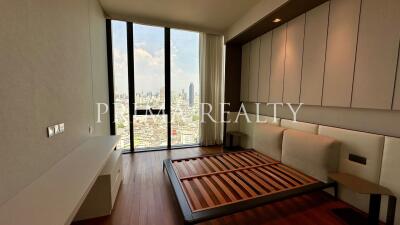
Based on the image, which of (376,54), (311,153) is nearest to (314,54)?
(376,54)

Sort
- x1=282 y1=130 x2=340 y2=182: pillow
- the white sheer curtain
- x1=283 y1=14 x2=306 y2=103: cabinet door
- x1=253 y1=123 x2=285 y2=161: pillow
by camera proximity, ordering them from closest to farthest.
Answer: x1=282 y1=130 x2=340 y2=182: pillow, x1=283 y1=14 x2=306 y2=103: cabinet door, x1=253 y1=123 x2=285 y2=161: pillow, the white sheer curtain

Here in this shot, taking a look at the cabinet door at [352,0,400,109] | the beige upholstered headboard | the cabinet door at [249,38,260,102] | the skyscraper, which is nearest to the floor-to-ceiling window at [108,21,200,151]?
the skyscraper

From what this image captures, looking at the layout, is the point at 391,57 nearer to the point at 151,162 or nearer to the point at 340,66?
the point at 340,66

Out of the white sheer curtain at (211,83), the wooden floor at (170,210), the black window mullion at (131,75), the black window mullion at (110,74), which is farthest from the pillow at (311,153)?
the black window mullion at (110,74)

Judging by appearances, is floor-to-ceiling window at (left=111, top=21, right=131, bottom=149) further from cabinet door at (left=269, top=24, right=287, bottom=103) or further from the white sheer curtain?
cabinet door at (left=269, top=24, right=287, bottom=103)

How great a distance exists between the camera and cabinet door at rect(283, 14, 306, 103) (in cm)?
256

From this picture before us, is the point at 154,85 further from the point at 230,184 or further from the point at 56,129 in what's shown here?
the point at 230,184

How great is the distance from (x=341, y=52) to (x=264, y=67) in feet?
4.52

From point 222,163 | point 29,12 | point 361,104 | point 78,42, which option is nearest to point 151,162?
point 222,163

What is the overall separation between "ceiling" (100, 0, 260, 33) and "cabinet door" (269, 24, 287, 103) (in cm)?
66

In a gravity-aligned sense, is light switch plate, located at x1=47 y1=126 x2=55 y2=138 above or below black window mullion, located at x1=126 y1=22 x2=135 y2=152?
below

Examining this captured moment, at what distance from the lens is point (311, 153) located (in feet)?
7.13

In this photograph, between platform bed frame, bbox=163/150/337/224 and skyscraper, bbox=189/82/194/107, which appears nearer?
platform bed frame, bbox=163/150/337/224

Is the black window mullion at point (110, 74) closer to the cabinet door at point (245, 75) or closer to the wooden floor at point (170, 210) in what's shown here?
the wooden floor at point (170, 210)
